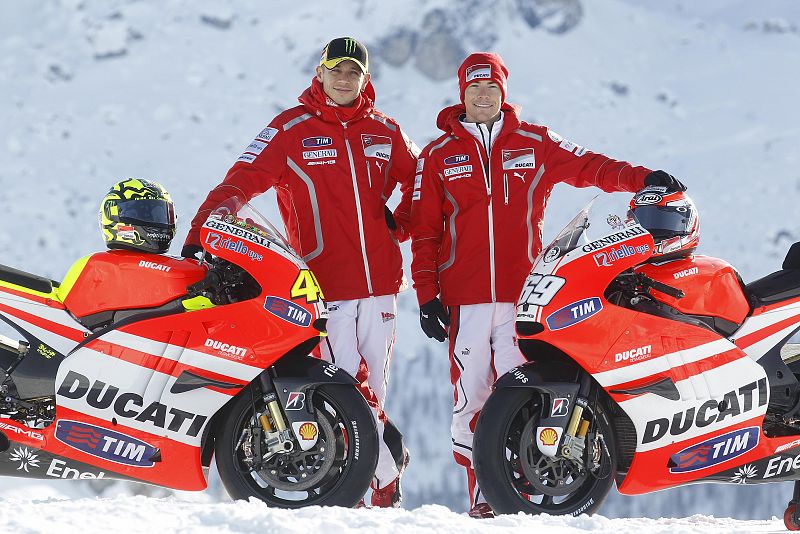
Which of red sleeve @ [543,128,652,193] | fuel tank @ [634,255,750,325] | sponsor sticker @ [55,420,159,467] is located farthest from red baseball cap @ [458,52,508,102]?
sponsor sticker @ [55,420,159,467]

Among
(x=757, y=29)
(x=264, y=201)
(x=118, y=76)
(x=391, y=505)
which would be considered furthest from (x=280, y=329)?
(x=757, y=29)

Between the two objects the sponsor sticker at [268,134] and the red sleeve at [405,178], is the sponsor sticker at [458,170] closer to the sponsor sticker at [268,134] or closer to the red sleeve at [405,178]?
the red sleeve at [405,178]

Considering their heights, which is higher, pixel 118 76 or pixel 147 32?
pixel 147 32

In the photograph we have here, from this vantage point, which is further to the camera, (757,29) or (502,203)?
(757,29)

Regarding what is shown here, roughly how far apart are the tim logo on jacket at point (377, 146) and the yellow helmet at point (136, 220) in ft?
4.31

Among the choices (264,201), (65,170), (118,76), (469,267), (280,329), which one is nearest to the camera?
(280,329)

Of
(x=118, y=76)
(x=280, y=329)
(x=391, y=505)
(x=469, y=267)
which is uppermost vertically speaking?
(x=118, y=76)

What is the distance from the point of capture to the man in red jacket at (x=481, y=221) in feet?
19.4

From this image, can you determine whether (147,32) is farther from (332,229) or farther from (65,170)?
(332,229)

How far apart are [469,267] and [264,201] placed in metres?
121

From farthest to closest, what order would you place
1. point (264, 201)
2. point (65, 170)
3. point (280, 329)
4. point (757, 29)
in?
point (757, 29) < point (65, 170) < point (264, 201) < point (280, 329)

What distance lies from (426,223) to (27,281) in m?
2.25

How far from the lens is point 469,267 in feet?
19.5

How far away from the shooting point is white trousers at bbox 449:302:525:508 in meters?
5.89
